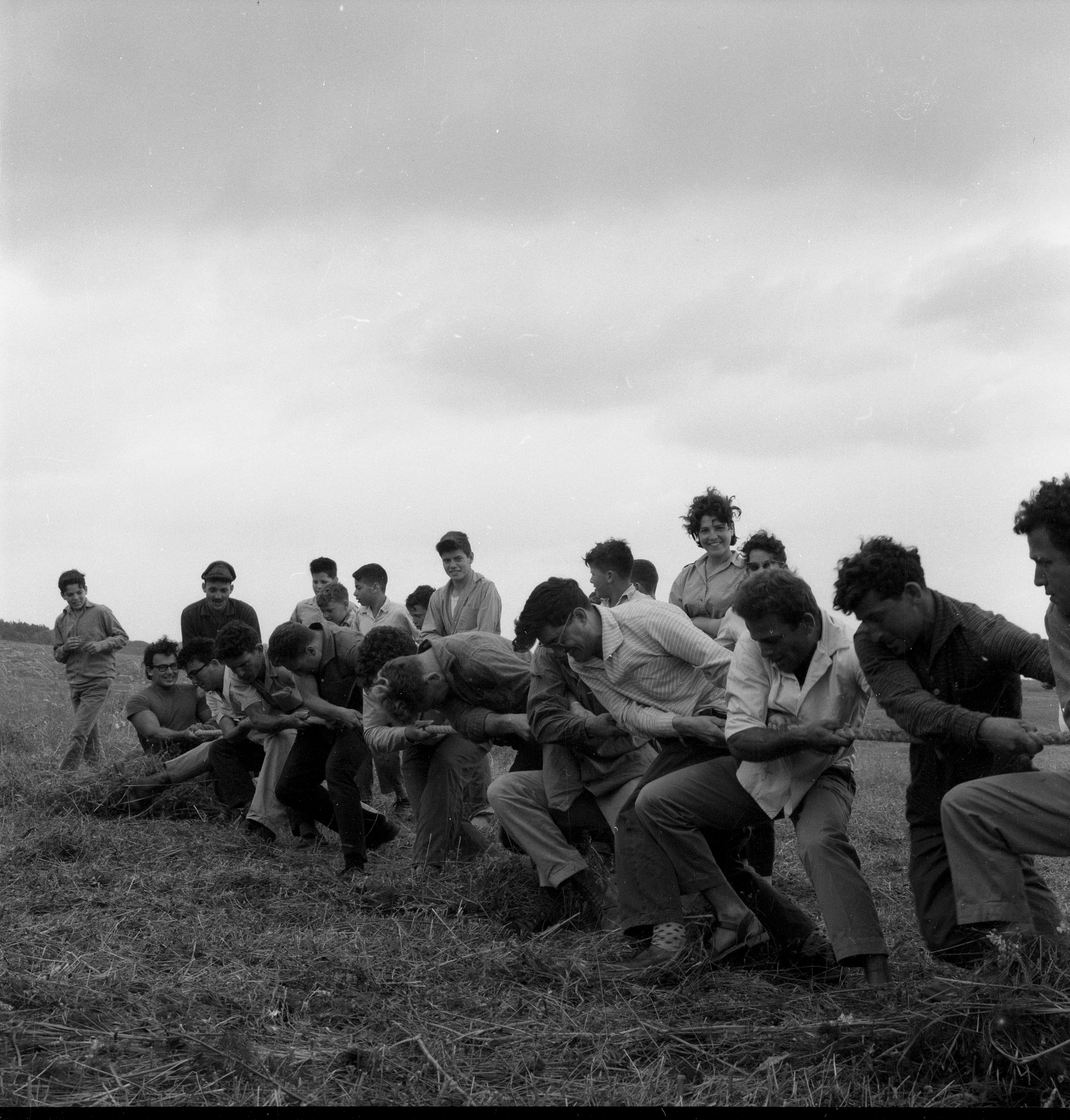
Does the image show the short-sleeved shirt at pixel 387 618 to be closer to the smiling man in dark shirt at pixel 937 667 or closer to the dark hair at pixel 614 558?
the dark hair at pixel 614 558

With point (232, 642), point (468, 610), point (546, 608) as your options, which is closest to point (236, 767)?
point (232, 642)

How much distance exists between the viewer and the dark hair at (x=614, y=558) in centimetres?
702

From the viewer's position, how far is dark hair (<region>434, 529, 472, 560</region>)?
352 inches

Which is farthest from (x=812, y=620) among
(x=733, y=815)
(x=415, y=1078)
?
(x=415, y=1078)

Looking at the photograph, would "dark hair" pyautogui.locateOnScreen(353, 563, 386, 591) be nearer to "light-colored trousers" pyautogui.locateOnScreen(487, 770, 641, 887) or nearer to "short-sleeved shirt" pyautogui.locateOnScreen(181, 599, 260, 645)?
"short-sleeved shirt" pyautogui.locateOnScreen(181, 599, 260, 645)

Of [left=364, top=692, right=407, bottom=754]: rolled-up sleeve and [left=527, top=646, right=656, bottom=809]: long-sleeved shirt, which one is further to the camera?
[left=364, top=692, right=407, bottom=754]: rolled-up sleeve

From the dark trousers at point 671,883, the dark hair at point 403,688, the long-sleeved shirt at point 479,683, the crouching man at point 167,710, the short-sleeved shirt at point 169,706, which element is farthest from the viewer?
the short-sleeved shirt at point 169,706

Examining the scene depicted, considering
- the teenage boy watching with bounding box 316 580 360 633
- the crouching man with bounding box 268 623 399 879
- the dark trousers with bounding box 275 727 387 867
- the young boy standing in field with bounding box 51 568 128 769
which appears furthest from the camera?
the young boy standing in field with bounding box 51 568 128 769

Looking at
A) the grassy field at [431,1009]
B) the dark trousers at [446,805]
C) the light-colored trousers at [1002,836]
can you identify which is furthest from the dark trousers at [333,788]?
the light-colored trousers at [1002,836]

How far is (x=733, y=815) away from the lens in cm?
486

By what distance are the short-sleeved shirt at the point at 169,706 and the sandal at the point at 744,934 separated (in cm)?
560

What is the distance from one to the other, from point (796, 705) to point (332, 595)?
568cm

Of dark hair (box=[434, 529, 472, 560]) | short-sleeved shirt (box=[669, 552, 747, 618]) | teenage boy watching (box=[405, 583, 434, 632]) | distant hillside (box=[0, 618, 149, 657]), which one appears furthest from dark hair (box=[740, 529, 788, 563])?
distant hillside (box=[0, 618, 149, 657])

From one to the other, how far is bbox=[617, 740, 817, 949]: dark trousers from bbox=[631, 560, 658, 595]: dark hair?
3.52 meters
